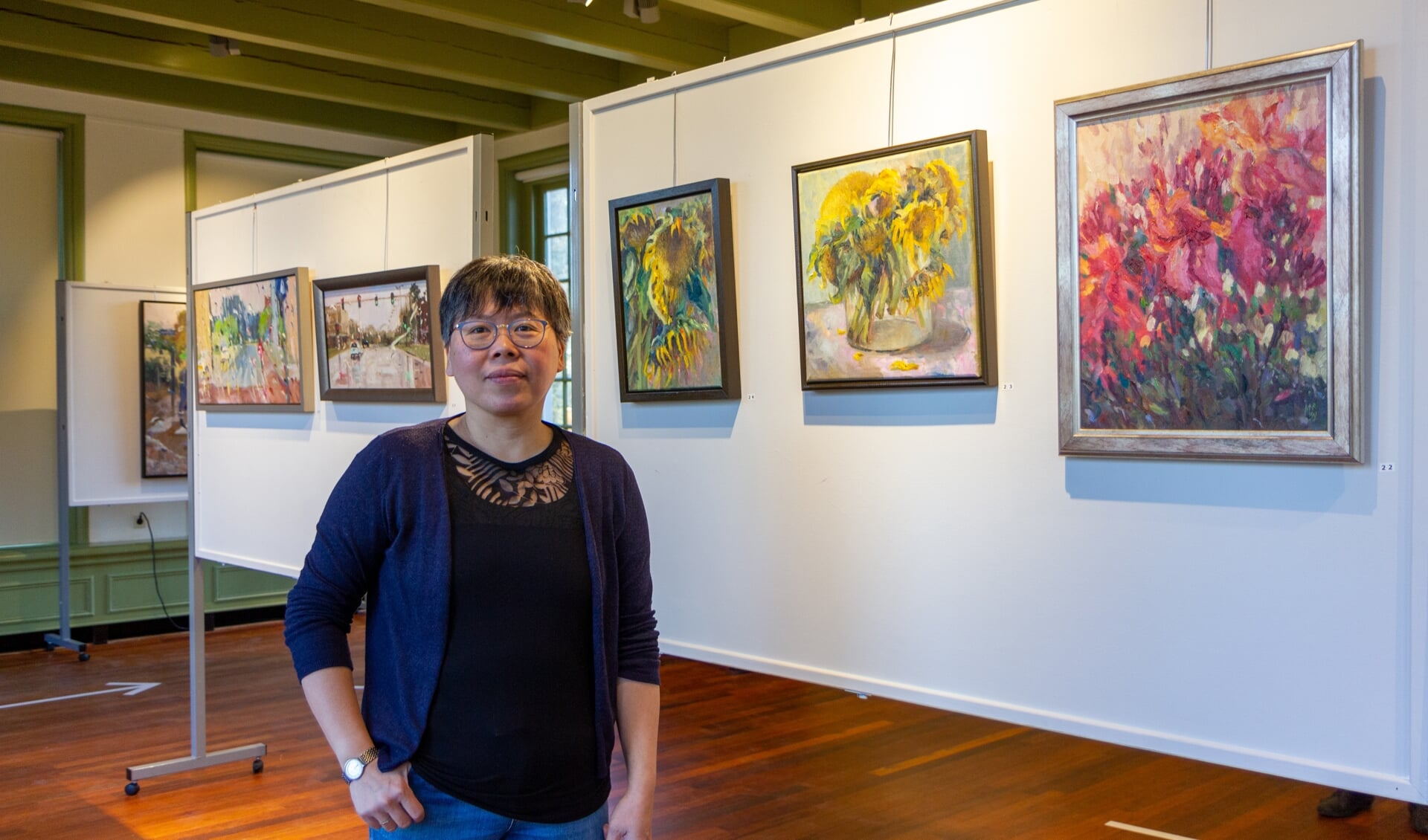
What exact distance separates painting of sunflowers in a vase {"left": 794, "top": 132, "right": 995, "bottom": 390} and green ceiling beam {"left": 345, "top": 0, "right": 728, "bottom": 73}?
4018mm

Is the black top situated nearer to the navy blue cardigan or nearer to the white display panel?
the navy blue cardigan

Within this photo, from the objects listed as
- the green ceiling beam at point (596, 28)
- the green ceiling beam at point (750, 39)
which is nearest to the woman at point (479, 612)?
the green ceiling beam at point (596, 28)

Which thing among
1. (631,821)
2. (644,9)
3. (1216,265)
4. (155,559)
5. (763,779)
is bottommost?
(763,779)

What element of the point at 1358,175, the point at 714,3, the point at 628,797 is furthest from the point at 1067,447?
the point at 714,3

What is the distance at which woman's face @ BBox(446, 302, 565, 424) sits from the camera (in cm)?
195

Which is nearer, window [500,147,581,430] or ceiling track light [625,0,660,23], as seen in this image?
ceiling track light [625,0,660,23]

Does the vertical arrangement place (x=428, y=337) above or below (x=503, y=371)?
above

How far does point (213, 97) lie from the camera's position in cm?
903

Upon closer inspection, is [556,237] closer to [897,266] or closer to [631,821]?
[897,266]

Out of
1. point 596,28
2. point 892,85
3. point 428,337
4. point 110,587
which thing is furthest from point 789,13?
point 110,587

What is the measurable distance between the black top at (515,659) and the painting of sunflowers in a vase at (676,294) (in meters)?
1.38

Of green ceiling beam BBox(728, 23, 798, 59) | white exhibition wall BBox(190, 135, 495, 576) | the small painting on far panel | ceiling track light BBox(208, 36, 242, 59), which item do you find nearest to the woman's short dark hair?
white exhibition wall BBox(190, 135, 495, 576)

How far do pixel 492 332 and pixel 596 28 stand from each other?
18.3 feet

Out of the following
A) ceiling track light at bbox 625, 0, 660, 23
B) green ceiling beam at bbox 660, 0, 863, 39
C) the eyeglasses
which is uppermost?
green ceiling beam at bbox 660, 0, 863, 39
